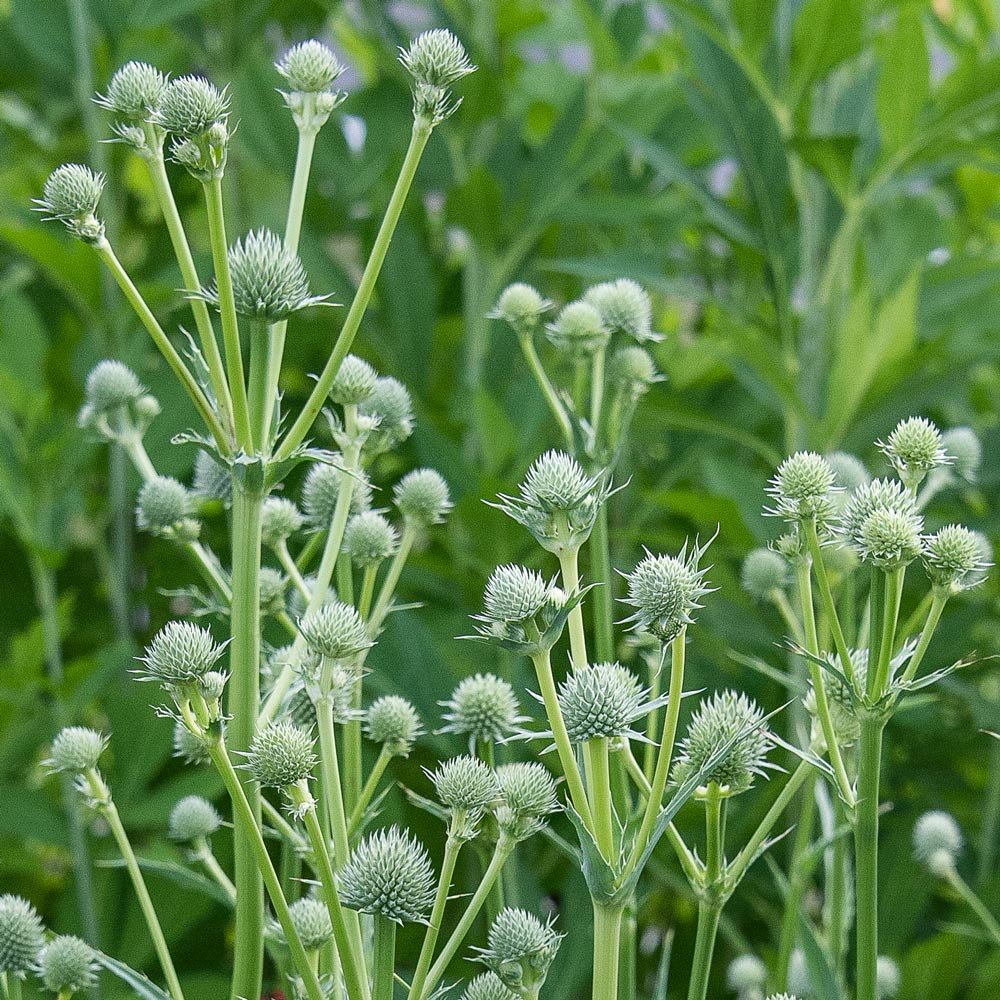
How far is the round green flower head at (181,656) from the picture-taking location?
1.43 feet

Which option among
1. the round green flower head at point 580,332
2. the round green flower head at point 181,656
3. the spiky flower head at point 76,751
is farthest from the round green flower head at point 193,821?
the round green flower head at point 580,332

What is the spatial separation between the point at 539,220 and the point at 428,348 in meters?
0.19

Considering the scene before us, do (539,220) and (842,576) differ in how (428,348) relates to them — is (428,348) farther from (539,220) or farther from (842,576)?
(842,576)

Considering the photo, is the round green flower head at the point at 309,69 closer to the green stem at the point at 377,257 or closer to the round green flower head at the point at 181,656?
the green stem at the point at 377,257

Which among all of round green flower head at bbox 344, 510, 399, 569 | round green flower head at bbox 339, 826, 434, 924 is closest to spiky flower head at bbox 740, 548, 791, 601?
round green flower head at bbox 344, 510, 399, 569

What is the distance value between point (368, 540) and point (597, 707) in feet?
0.65

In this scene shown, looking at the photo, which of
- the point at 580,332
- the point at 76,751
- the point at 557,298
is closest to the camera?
the point at 76,751

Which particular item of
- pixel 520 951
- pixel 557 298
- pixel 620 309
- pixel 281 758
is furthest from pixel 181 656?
pixel 557 298

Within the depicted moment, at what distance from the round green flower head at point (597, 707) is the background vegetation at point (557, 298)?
426mm

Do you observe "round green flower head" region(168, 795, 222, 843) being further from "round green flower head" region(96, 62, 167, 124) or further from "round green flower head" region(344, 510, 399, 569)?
"round green flower head" region(96, 62, 167, 124)

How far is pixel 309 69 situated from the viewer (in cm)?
51

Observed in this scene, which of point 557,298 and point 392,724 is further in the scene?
point 557,298

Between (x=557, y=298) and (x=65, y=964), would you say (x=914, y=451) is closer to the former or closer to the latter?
(x=65, y=964)

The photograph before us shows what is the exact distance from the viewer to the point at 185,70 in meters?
1.62
